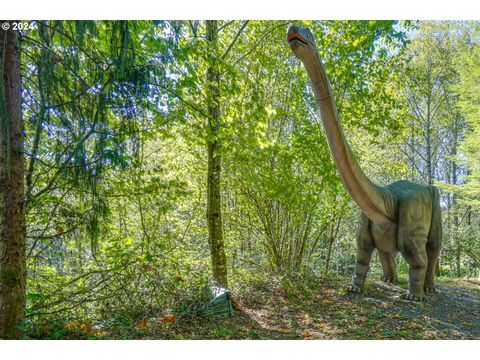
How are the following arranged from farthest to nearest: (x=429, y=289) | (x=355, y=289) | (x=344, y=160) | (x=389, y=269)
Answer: (x=389, y=269) → (x=429, y=289) → (x=355, y=289) → (x=344, y=160)

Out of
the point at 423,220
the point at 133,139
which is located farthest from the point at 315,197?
the point at 133,139

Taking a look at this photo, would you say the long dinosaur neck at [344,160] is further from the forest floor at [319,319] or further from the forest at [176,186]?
the forest floor at [319,319]

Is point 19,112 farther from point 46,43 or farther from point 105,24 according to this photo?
point 105,24

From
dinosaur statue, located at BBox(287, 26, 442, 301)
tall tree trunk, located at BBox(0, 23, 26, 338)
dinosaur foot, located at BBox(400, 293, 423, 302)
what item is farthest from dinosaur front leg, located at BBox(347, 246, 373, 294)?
tall tree trunk, located at BBox(0, 23, 26, 338)

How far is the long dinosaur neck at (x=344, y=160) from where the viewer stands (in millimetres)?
2168

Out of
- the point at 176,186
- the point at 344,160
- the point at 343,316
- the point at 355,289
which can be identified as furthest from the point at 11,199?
the point at 355,289

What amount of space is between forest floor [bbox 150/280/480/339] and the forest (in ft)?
0.05

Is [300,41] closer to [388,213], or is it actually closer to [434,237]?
[388,213]

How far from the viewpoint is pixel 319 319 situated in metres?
2.73

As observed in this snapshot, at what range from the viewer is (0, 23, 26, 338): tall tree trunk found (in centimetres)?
174

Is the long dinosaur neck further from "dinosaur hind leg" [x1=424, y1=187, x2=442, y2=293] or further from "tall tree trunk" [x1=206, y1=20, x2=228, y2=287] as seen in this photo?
"tall tree trunk" [x1=206, y1=20, x2=228, y2=287]

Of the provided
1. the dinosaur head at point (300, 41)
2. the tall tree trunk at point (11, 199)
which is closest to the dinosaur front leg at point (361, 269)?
the dinosaur head at point (300, 41)

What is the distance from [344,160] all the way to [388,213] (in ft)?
3.07

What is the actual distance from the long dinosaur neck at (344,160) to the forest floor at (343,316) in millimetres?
743
